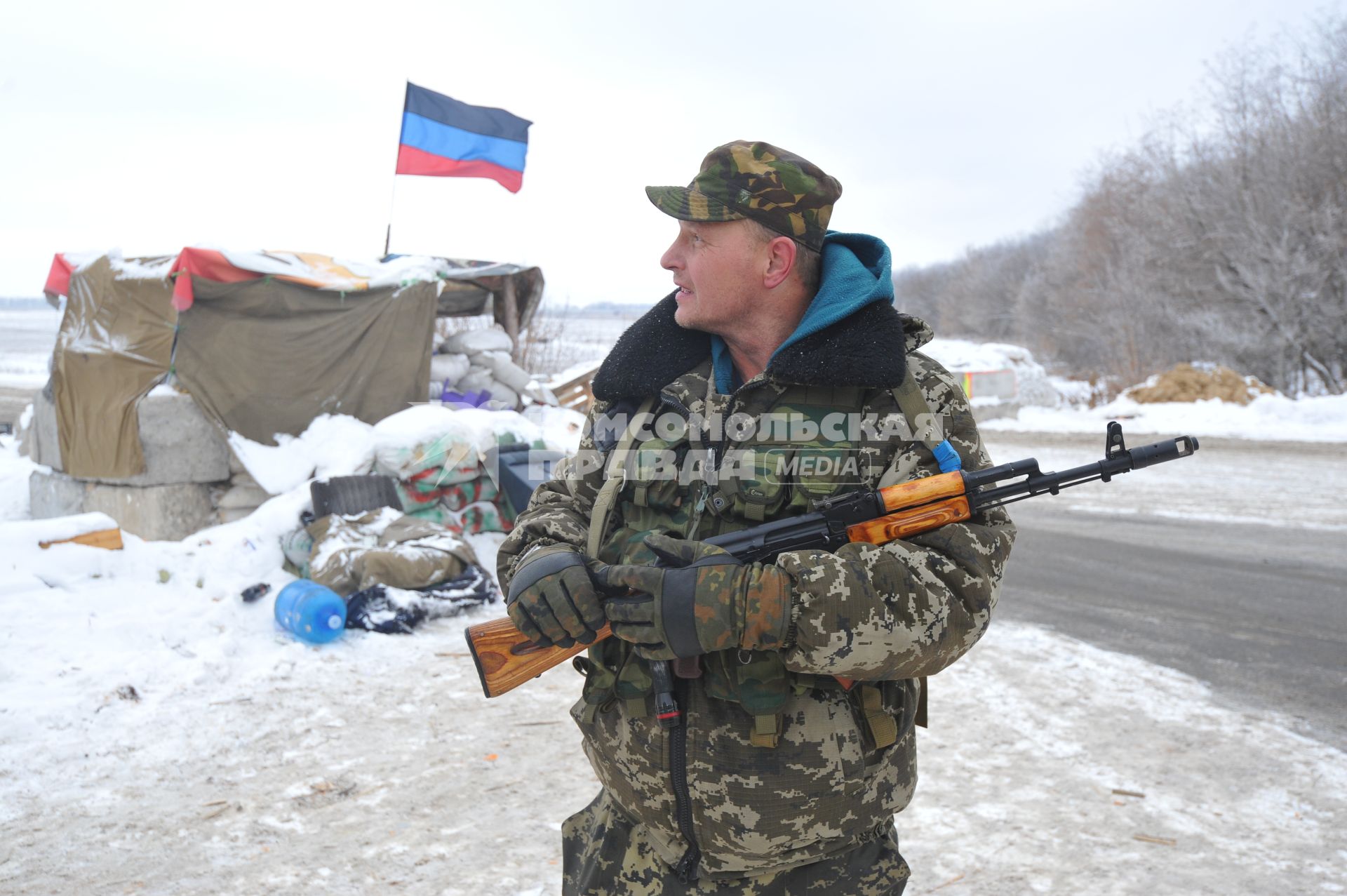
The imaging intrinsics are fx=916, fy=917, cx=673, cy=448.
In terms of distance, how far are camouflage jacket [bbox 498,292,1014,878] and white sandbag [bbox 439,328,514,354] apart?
8.44 metres

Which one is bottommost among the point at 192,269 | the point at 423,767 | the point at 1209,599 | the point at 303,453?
the point at 423,767

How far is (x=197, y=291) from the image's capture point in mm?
7777

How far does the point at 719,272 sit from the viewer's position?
1.88 m

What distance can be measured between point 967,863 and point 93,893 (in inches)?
113

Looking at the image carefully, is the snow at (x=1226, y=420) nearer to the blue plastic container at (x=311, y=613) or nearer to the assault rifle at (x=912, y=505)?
the blue plastic container at (x=311, y=613)

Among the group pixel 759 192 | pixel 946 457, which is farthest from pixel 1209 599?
pixel 759 192

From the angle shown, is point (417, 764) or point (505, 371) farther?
point (505, 371)

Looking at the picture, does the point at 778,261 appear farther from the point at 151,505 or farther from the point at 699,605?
the point at 151,505

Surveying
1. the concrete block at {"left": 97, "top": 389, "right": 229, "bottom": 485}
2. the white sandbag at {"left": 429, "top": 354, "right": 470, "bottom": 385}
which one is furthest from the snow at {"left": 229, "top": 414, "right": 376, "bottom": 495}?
the white sandbag at {"left": 429, "top": 354, "right": 470, "bottom": 385}

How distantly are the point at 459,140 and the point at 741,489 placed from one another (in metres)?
9.74

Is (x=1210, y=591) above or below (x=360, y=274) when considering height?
below

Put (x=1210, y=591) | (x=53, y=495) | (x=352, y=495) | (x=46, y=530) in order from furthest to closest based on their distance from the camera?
(x=53, y=495) < (x=352, y=495) < (x=1210, y=591) < (x=46, y=530)

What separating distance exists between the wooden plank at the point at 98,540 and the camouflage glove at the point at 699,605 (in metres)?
5.40

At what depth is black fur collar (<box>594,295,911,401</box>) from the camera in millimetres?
1733
